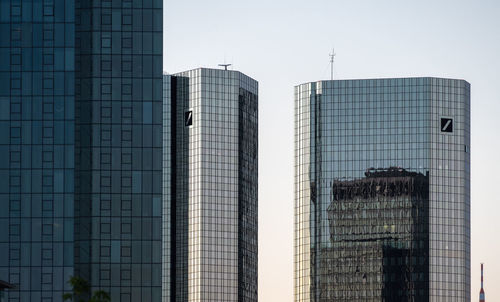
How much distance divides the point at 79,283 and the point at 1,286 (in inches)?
432

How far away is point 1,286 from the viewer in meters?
181

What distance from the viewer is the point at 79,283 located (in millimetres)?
176750
